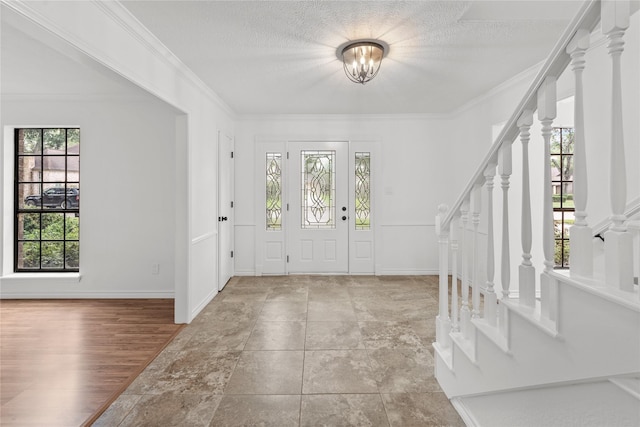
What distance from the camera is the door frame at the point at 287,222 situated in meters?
5.09

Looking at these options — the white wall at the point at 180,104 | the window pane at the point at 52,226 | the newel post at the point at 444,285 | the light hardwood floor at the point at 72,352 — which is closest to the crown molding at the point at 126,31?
the white wall at the point at 180,104

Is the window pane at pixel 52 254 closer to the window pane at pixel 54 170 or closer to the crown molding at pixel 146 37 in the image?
the window pane at pixel 54 170

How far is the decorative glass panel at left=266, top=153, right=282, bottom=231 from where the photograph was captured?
5.11m

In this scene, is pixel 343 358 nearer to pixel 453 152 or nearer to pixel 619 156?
pixel 619 156

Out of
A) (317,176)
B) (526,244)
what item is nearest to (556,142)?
(317,176)

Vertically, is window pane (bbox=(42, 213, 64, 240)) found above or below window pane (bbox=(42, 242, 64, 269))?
above

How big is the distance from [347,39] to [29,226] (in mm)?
4410

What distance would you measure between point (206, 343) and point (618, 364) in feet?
8.98

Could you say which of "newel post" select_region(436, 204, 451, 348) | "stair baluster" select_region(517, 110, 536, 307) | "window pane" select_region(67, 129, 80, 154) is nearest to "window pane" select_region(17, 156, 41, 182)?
"window pane" select_region(67, 129, 80, 154)

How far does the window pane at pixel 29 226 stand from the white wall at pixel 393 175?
96.7 inches

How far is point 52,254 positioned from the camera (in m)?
4.18

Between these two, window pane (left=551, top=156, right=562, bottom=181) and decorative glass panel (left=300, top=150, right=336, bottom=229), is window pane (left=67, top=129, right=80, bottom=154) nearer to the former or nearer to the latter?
decorative glass panel (left=300, top=150, right=336, bottom=229)

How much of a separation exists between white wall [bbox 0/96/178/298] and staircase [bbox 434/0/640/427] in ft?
11.7

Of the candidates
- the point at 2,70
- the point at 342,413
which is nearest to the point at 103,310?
the point at 2,70
